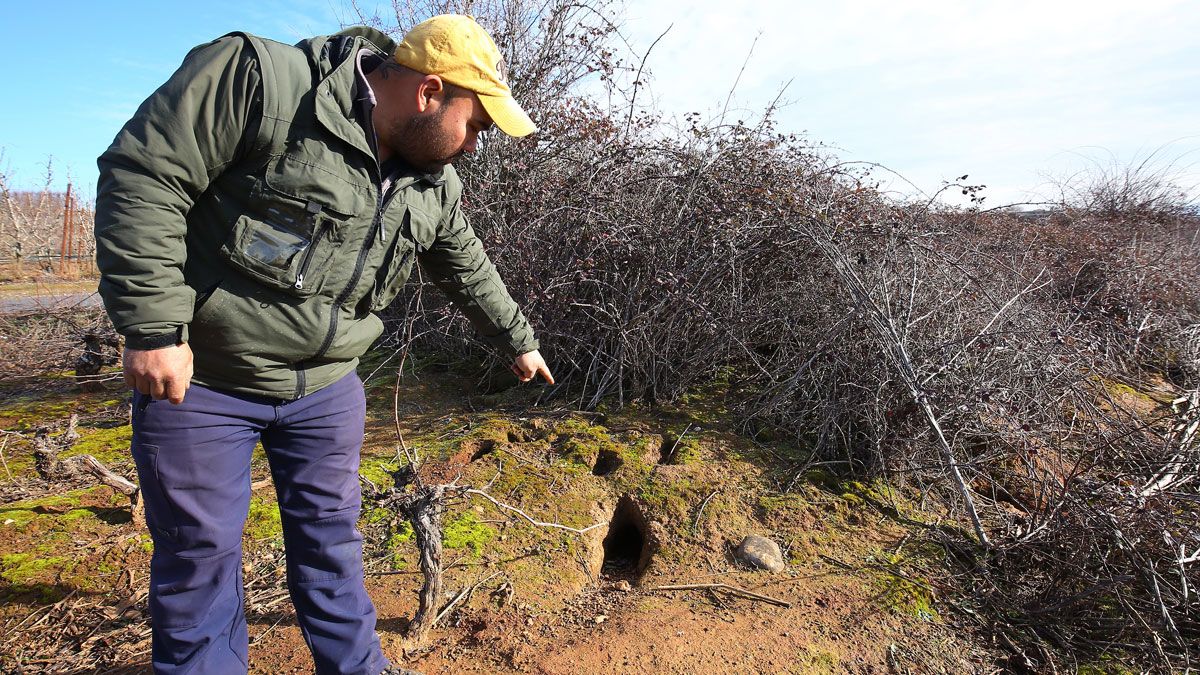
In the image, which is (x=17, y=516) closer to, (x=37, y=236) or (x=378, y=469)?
(x=378, y=469)

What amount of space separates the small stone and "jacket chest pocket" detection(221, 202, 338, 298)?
2078 millimetres

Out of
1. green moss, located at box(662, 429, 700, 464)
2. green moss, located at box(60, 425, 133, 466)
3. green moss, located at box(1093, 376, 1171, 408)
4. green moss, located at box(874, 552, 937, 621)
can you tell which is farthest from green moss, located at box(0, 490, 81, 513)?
green moss, located at box(1093, 376, 1171, 408)

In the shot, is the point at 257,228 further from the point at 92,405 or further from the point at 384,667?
the point at 92,405

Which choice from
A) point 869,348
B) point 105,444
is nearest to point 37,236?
point 105,444

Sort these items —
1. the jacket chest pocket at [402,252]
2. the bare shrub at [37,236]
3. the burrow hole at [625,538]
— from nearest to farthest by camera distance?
A: the jacket chest pocket at [402,252] < the burrow hole at [625,538] < the bare shrub at [37,236]

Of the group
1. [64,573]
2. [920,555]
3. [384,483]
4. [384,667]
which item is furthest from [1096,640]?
[64,573]

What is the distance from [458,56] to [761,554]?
226cm

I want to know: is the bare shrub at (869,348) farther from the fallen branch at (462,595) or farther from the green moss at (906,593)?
the fallen branch at (462,595)

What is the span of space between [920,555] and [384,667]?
2225 mm

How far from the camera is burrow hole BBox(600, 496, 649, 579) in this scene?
3.02m

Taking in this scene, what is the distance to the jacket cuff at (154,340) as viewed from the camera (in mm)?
1366

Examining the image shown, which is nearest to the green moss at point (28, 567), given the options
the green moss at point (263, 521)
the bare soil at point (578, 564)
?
the bare soil at point (578, 564)

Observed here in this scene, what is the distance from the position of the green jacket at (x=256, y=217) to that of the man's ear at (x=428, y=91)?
157mm

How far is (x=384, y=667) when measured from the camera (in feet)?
6.43
